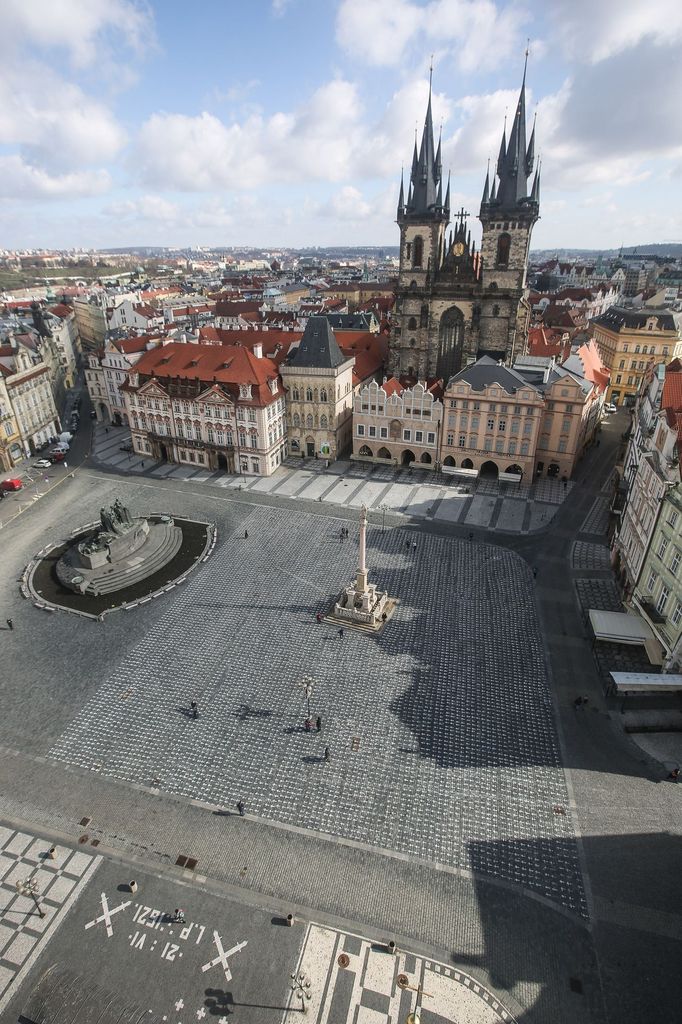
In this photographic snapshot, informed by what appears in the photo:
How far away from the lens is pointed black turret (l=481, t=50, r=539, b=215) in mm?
76812

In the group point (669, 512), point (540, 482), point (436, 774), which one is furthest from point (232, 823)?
point (540, 482)

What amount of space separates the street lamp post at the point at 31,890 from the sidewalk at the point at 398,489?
46982 millimetres

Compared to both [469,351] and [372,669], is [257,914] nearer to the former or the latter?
[372,669]

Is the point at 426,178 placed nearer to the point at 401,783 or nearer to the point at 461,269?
the point at 461,269

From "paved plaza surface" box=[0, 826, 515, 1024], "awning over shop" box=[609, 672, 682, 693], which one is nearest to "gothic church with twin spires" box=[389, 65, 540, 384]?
"awning over shop" box=[609, 672, 682, 693]

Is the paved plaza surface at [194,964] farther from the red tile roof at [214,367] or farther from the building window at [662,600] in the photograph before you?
the red tile roof at [214,367]

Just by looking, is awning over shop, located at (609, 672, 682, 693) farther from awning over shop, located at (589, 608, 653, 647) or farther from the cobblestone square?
the cobblestone square

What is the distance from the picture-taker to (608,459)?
79875 millimetres

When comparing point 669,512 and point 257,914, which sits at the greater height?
point 669,512

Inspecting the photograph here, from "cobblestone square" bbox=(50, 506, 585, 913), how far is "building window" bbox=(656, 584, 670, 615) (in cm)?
930

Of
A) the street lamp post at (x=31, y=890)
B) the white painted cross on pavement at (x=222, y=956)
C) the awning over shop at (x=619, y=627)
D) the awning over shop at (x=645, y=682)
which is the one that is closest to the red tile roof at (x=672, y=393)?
the awning over shop at (x=619, y=627)

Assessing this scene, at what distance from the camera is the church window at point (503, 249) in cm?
7906

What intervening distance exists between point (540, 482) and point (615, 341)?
4911 centimetres

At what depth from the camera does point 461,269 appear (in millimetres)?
83062
